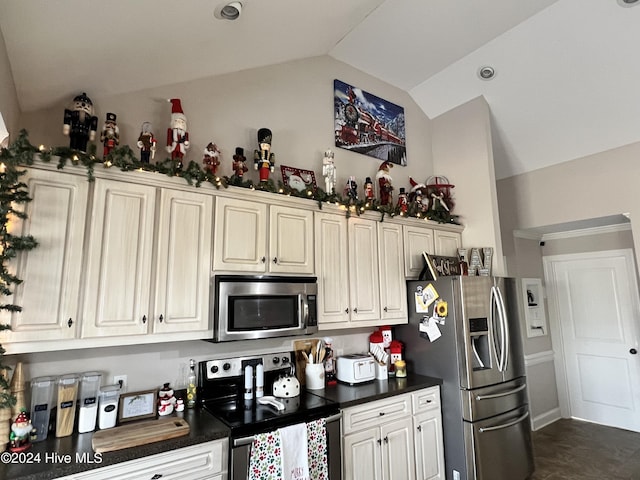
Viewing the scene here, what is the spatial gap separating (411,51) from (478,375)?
10.0 feet

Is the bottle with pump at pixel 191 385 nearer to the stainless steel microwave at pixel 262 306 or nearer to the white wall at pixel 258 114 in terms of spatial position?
the stainless steel microwave at pixel 262 306

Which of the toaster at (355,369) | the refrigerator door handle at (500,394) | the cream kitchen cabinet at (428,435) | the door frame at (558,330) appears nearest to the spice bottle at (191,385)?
the toaster at (355,369)

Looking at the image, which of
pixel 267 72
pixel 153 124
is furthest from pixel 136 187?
pixel 267 72

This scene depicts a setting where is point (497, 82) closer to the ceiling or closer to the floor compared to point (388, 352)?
closer to the ceiling

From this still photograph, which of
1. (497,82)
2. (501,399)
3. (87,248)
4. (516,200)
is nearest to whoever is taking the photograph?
(87,248)

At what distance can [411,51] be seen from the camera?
11.5 ft

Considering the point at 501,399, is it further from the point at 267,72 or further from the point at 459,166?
the point at 267,72

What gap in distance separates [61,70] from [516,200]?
15.7ft

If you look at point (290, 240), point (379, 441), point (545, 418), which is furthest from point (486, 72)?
point (545, 418)

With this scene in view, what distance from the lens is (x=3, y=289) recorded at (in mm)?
1635

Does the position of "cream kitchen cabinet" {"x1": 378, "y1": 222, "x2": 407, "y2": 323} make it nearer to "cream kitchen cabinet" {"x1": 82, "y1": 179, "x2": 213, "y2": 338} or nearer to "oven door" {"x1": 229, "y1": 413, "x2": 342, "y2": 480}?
"oven door" {"x1": 229, "y1": 413, "x2": 342, "y2": 480}

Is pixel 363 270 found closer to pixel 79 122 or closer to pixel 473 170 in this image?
pixel 473 170

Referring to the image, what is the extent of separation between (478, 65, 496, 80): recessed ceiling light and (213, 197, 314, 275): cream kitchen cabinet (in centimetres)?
253

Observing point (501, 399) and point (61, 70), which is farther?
point (501, 399)
